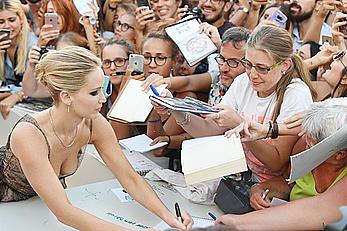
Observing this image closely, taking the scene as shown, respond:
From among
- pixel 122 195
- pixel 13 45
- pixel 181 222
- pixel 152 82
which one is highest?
pixel 152 82

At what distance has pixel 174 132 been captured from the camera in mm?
2570

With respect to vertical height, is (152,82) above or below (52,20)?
above

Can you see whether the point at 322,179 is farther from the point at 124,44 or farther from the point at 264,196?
the point at 124,44

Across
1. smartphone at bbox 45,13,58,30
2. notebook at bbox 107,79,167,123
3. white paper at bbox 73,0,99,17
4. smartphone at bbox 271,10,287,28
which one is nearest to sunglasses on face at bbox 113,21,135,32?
white paper at bbox 73,0,99,17

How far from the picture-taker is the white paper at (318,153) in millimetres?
1503

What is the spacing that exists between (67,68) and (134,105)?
2.00 feet

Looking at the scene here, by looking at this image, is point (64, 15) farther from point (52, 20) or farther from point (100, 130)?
point (100, 130)

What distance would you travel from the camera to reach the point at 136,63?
8.95ft

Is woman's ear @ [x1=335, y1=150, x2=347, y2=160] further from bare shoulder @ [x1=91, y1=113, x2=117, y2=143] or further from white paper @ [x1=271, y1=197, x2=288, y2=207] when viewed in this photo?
bare shoulder @ [x1=91, y1=113, x2=117, y2=143]

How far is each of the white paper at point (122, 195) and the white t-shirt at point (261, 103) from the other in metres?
0.46

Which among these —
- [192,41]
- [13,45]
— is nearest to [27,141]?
[192,41]

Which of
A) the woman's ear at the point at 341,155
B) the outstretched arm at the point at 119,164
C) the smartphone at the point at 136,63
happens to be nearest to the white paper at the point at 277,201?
the woman's ear at the point at 341,155

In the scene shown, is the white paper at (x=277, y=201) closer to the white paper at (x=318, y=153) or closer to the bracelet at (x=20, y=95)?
the white paper at (x=318, y=153)

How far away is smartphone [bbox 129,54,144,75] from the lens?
272 centimetres
